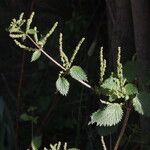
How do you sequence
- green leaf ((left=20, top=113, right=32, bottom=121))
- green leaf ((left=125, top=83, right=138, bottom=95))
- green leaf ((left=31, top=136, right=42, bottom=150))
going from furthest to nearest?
green leaf ((left=20, top=113, right=32, bottom=121)) < green leaf ((left=31, top=136, right=42, bottom=150)) < green leaf ((left=125, top=83, right=138, bottom=95))

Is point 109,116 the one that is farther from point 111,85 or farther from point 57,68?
point 57,68

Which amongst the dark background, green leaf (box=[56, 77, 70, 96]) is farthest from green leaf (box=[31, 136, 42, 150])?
green leaf (box=[56, 77, 70, 96])

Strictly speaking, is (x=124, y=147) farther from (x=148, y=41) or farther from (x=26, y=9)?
(x=26, y=9)

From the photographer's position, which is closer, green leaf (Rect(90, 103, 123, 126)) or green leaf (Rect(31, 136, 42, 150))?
green leaf (Rect(90, 103, 123, 126))

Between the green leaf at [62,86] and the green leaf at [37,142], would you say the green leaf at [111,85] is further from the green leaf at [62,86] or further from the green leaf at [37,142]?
the green leaf at [37,142]

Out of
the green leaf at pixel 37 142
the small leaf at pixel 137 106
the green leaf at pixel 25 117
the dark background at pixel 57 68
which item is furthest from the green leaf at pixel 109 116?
the green leaf at pixel 25 117

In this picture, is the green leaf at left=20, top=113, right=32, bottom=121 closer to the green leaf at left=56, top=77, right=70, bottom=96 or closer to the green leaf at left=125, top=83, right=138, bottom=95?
the green leaf at left=56, top=77, right=70, bottom=96

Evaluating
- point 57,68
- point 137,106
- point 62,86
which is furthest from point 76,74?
point 57,68
